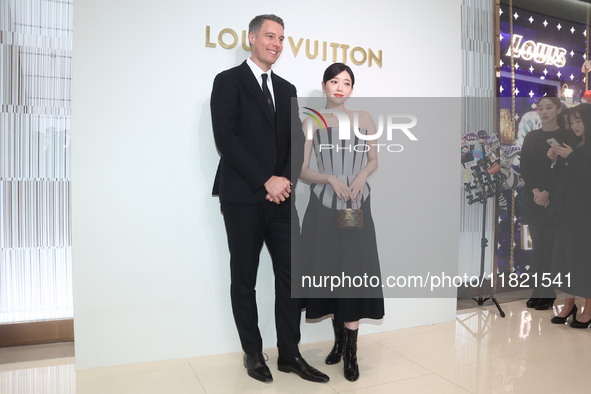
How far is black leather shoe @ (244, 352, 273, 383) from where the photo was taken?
2486mm

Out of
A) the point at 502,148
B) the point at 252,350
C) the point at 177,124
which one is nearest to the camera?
the point at 252,350

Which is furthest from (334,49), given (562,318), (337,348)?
(562,318)

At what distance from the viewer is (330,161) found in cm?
266

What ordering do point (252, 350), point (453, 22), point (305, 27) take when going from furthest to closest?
point (453, 22)
point (305, 27)
point (252, 350)

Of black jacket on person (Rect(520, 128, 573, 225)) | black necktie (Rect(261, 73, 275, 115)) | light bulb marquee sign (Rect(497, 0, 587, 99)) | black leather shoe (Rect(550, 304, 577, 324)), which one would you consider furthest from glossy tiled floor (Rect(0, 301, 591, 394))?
light bulb marquee sign (Rect(497, 0, 587, 99))

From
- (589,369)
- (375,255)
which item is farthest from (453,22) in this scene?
(589,369)

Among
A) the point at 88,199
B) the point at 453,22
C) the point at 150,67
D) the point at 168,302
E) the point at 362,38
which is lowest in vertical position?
the point at 168,302

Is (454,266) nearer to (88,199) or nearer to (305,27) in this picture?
(305,27)

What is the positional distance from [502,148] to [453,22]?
57.3 inches

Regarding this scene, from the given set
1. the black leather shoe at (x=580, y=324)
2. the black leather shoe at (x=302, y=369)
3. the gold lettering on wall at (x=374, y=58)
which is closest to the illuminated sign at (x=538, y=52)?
the gold lettering on wall at (x=374, y=58)

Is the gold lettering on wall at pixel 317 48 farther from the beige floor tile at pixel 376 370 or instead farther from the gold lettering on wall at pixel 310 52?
the beige floor tile at pixel 376 370

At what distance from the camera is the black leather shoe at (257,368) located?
8.16ft

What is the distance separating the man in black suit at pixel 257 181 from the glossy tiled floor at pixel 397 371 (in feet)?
0.71

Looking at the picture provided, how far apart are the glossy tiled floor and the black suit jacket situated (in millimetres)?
1028
